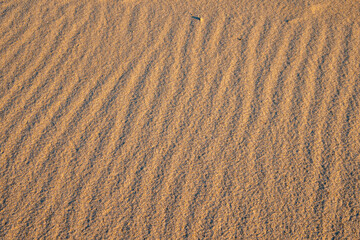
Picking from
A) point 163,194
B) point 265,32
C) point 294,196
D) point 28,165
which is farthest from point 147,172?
point 265,32

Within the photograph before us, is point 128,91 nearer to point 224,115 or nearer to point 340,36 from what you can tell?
point 224,115

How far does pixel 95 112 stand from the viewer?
217cm

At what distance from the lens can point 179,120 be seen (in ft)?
7.02

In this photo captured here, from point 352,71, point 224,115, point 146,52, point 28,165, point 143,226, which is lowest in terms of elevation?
point 143,226

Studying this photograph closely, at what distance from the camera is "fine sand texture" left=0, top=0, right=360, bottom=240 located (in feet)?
5.56

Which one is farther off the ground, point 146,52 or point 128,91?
point 146,52

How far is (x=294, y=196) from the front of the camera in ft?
5.85

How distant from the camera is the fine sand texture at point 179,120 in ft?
5.56

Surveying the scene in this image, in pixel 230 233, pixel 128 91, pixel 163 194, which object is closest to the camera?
pixel 230 233

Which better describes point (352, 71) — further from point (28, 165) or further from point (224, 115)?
point (28, 165)

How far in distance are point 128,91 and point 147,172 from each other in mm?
744

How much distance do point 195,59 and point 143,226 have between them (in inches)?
58.7

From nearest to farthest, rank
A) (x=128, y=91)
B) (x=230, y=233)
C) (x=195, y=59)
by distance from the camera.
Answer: (x=230, y=233)
(x=128, y=91)
(x=195, y=59)

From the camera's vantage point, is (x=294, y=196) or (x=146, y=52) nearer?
(x=294, y=196)
